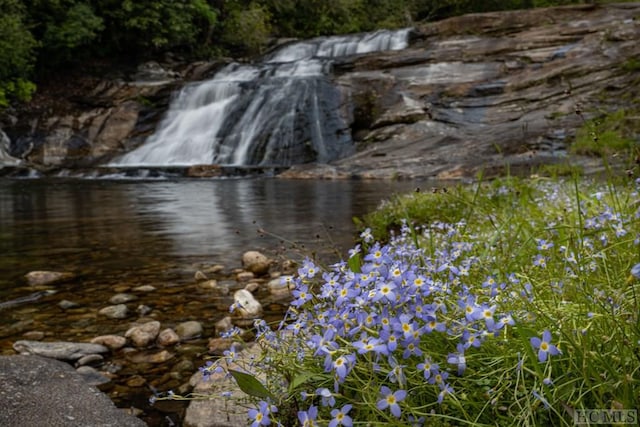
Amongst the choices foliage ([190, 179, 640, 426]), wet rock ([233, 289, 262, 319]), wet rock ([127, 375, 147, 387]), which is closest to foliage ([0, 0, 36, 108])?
wet rock ([233, 289, 262, 319])

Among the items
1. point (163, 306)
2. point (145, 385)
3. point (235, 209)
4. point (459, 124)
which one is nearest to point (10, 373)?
point (145, 385)

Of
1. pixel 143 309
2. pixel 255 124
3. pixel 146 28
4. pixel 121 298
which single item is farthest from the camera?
pixel 146 28

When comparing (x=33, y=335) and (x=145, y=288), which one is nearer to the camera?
(x=33, y=335)

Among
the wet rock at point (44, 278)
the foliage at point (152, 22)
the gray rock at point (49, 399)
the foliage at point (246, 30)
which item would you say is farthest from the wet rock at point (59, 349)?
the foliage at point (246, 30)

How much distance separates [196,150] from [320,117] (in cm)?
488

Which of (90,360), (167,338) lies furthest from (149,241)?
(90,360)

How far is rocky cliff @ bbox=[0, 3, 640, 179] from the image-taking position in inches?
661

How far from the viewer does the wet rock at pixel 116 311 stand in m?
3.99

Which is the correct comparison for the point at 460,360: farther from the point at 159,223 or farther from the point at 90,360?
the point at 159,223

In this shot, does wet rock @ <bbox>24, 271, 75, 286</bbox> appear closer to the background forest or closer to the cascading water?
the cascading water

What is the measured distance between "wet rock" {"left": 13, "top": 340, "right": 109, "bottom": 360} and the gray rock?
1.45 feet

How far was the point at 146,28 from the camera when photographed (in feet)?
80.8

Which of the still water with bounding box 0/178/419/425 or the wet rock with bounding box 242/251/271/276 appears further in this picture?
the wet rock with bounding box 242/251/271/276

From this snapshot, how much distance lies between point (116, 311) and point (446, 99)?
17.5m
